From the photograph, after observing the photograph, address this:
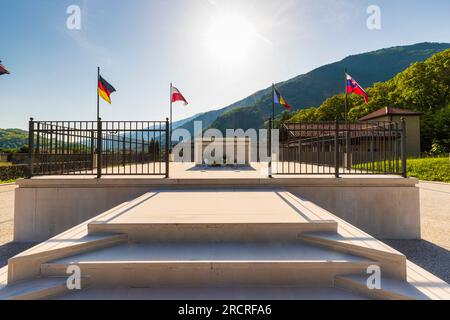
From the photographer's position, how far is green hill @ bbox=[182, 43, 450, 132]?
507ft

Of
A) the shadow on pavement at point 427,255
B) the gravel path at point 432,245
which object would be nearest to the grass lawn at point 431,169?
the gravel path at point 432,245

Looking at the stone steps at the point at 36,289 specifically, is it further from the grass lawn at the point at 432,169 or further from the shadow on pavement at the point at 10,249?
the grass lawn at the point at 432,169

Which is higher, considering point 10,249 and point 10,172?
point 10,172

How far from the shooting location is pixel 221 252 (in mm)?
3111

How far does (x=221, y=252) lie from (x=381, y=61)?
9115 inches

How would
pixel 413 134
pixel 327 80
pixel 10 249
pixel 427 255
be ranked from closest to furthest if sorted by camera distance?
1. pixel 427 255
2. pixel 10 249
3. pixel 413 134
4. pixel 327 80

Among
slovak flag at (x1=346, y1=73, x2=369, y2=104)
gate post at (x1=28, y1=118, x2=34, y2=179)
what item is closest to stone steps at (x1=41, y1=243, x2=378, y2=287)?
gate post at (x1=28, y1=118, x2=34, y2=179)

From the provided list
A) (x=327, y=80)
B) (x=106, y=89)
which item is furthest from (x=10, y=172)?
(x=327, y=80)

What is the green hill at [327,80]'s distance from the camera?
507 ft

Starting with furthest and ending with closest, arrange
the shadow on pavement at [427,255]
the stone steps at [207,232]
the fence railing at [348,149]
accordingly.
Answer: the fence railing at [348,149] → the shadow on pavement at [427,255] → the stone steps at [207,232]

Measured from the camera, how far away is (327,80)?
6885 inches

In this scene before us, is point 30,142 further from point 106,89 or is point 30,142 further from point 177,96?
point 177,96
